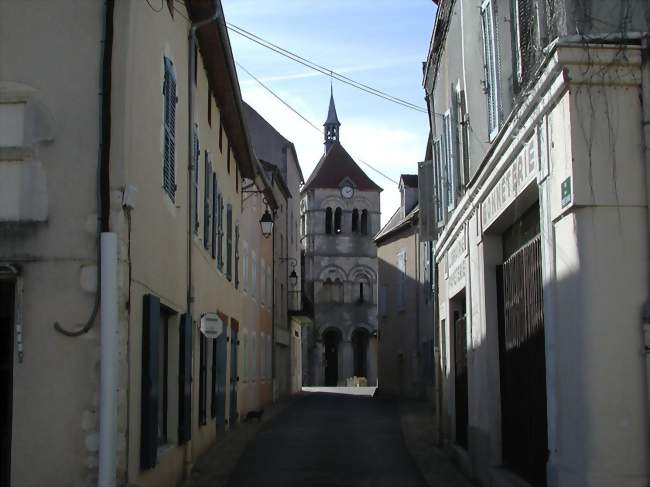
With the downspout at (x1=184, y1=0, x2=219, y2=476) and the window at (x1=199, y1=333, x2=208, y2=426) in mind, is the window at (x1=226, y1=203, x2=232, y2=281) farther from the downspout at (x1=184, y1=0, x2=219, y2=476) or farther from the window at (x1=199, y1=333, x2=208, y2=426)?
the downspout at (x1=184, y1=0, x2=219, y2=476)

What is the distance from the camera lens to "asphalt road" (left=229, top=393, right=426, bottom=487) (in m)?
12.6

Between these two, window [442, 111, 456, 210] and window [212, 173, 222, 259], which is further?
window [212, 173, 222, 259]

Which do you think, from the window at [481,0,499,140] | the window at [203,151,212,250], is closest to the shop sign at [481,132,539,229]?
the window at [481,0,499,140]

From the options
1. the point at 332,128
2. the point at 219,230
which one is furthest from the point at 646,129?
the point at 332,128

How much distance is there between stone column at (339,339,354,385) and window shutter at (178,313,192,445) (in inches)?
2074

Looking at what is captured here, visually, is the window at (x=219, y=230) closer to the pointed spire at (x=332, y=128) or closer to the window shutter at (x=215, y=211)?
the window shutter at (x=215, y=211)

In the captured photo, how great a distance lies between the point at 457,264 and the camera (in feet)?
47.3

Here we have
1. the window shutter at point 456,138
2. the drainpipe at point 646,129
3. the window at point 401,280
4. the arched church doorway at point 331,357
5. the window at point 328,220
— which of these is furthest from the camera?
the window at point 328,220

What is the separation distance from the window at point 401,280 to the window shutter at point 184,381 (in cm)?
2497

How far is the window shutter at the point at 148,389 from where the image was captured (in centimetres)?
908

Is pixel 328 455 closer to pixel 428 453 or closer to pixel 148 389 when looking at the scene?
pixel 428 453

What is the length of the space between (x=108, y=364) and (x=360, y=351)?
58926mm

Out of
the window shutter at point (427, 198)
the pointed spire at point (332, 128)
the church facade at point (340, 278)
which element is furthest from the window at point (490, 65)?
the pointed spire at point (332, 128)

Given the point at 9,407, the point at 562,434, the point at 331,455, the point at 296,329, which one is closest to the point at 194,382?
the point at 331,455
